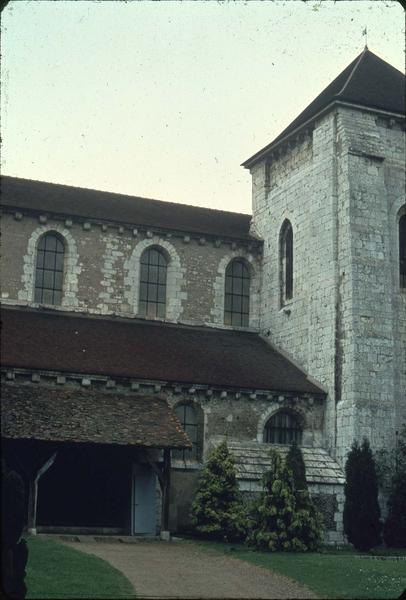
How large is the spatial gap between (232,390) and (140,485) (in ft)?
14.2

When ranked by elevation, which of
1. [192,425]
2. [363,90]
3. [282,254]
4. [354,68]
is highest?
[354,68]

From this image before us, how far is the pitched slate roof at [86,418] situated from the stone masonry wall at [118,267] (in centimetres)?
606

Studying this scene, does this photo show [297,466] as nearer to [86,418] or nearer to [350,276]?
[86,418]

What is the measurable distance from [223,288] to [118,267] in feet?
13.6

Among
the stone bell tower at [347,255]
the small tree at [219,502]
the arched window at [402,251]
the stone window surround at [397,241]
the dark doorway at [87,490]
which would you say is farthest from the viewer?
the arched window at [402,251]

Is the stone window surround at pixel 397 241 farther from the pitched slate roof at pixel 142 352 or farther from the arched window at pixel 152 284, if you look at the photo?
the arched window at pixel 152 284

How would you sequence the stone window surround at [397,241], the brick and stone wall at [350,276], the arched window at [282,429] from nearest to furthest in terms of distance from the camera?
the brick and stone wall at [350,276], the arched window at [282,429], the stone window surround at [397,241]

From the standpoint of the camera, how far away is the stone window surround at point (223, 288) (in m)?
34.8

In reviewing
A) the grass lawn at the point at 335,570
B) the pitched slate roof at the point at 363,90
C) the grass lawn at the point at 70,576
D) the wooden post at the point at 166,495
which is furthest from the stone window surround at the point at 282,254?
the grass lawn at the point at 70,576

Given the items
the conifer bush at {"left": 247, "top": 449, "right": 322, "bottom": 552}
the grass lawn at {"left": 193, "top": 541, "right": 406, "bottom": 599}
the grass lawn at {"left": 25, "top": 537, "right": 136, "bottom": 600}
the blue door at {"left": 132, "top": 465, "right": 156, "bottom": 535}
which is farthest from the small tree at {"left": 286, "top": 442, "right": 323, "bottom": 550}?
the grass lawn at {"left": 25, "top": 537, "right": 136, "bottom": 600}

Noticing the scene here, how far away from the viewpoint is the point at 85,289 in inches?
1302

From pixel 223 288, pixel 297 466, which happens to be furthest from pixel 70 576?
pixel 223 288

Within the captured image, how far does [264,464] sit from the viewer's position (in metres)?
28.4

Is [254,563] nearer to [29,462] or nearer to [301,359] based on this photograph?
[29,462]
